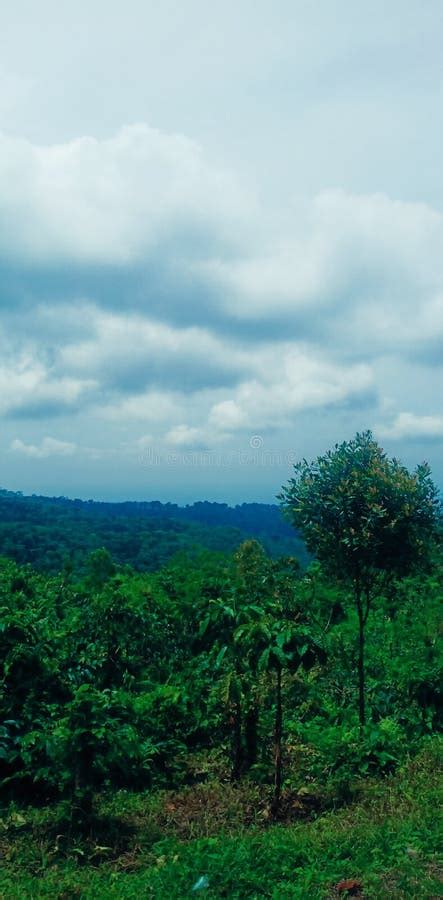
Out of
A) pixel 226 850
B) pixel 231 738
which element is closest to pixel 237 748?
pixel 231 738

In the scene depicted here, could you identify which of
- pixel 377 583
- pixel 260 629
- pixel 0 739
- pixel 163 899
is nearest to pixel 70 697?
pixel 0 739

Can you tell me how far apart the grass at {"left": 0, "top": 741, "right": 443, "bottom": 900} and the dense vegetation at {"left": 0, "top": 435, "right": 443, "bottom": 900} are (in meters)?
0.02

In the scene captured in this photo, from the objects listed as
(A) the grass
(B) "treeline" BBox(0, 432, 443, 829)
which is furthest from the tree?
(A) the grass

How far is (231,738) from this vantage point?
418 inches

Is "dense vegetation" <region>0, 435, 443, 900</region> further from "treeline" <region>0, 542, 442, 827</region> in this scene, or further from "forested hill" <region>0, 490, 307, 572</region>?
"forested hill" <region>0, 490, 307, 572</region>

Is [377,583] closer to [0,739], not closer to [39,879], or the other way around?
[0,739]

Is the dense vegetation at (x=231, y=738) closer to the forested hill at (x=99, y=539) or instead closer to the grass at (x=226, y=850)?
the grass at (x=226, y=850)

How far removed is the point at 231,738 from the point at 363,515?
3.98 meters

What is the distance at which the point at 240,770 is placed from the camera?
31.4 feet

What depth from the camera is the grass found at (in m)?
6.04

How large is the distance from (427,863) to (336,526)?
545cm

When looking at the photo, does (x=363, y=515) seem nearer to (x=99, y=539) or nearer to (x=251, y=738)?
(x=251, y=738)

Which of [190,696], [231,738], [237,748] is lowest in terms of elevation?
[231,738]

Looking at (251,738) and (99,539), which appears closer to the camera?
Result: (251,738)
